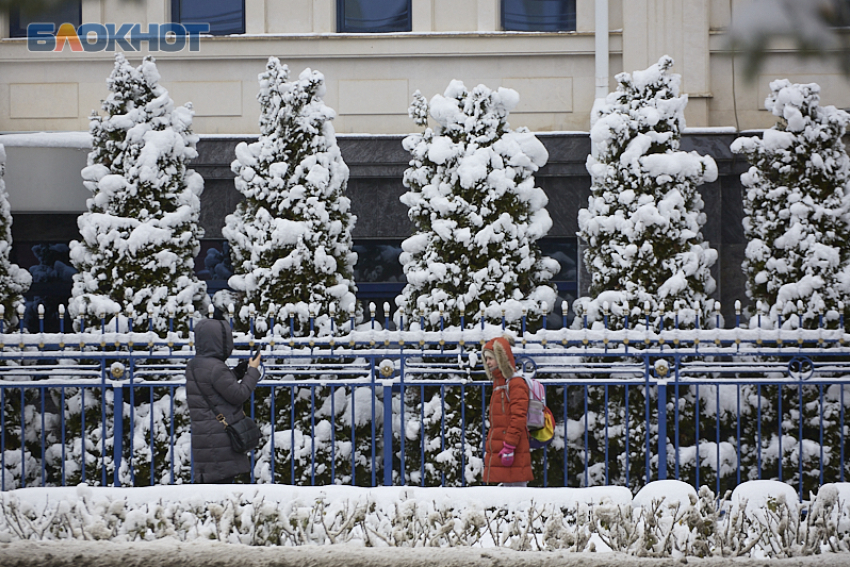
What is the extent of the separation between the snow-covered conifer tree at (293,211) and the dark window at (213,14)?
2.50 metres

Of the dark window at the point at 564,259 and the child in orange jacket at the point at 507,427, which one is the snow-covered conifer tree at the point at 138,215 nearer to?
the child in orange jacket at the point at 507,427

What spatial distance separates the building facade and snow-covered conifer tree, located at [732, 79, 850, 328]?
155cm

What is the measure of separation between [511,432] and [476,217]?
8.11 ft

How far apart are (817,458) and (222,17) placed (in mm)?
8092

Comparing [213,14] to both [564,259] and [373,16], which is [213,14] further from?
[564,259]

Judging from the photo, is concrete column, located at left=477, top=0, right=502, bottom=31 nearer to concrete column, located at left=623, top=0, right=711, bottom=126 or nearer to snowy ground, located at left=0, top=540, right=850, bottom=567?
concrete column, located at left=623, top=0, right=711, bottom=126

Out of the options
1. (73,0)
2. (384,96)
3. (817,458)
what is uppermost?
(384,96)

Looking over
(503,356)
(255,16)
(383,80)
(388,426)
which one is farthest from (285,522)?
(255,16)

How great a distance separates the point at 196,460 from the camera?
6020 millimetres

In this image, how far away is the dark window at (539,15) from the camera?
10.3 metres

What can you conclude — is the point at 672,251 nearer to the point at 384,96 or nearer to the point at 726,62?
the point at 726,62

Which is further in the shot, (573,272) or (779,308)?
(573,272)

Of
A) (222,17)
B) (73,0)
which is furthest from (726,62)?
(73,0)

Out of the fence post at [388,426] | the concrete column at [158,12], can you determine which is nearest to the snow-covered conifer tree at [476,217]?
the fence post at [388,426]
